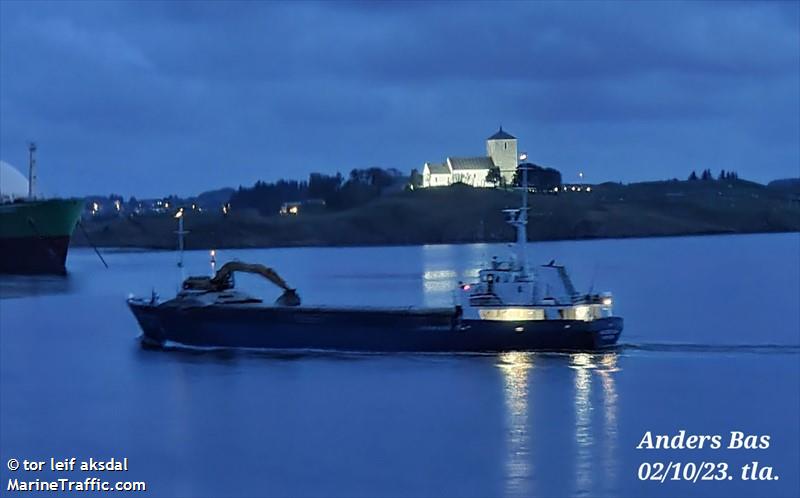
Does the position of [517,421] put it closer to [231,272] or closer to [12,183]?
[231,272]

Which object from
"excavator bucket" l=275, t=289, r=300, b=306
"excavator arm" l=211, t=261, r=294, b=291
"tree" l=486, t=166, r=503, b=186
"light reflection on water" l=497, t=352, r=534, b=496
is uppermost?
"tree" l=486, t=166, r=503, b=186

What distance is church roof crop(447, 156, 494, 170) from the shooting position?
17400 cm

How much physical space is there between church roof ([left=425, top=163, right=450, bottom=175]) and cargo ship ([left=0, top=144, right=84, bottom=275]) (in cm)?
8380

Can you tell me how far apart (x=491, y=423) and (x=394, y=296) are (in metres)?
38.3

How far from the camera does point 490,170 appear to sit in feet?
565

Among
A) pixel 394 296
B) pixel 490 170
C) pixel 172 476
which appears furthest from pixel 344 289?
pixel 490 170

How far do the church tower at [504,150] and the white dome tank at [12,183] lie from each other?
77580 millimetres

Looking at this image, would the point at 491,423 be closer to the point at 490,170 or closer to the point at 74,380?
the point at 74,380

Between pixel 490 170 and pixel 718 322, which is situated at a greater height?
pixel 490 170

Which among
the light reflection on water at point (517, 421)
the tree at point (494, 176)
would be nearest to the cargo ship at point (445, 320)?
the light reflection on water at point (517, 421)

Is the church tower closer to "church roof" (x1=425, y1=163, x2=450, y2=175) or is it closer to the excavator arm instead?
"church roof" (x1=425, y1=163, x2=450, y2=175)

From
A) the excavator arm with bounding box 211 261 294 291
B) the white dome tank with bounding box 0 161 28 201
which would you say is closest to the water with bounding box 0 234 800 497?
the excavator arm with bounding box 211 261 294 291

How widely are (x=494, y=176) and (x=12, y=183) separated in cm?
7633

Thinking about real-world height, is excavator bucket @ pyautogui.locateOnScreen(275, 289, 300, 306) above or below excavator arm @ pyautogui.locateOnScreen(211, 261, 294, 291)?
below
